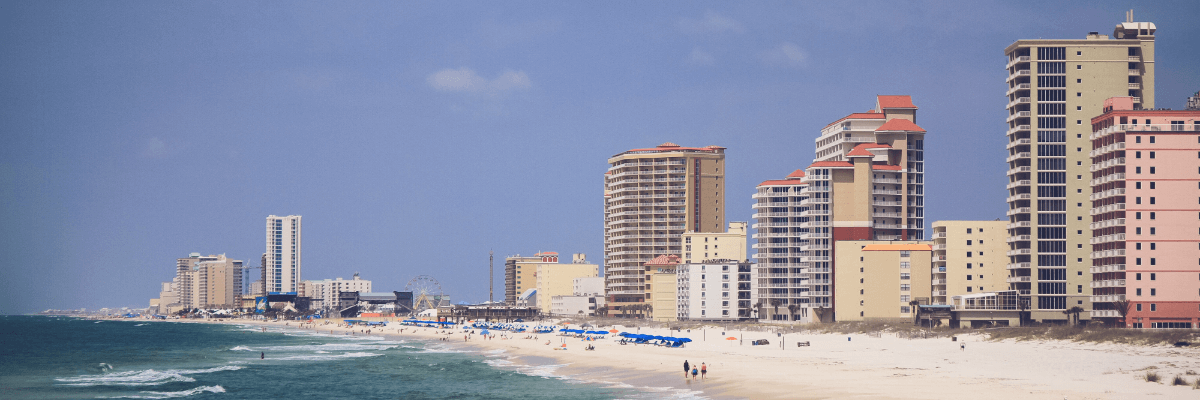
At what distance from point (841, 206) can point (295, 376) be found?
89.9 metres

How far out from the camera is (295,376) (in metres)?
102

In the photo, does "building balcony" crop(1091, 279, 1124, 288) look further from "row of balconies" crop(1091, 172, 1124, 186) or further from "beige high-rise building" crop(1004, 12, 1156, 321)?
"beige high-rise building" crop(1004, 12, 1156, 321)

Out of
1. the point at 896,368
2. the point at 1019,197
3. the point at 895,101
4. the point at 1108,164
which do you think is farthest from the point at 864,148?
the point at 896,368

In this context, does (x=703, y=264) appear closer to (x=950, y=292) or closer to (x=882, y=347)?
(x=950, y=292)

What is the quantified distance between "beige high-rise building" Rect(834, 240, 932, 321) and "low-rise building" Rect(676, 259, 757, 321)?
37.4 m

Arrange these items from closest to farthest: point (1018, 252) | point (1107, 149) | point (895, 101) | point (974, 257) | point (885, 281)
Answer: point (1107, 149), point (1018, 252), point (974, 257), point (885, 281), point (895, 101)

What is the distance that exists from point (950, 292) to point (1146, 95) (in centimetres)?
3336

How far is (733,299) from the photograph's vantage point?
188500 mm

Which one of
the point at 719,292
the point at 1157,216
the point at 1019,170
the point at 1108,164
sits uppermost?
the point at 1019,170

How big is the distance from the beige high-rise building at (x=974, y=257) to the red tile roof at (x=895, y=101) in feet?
123

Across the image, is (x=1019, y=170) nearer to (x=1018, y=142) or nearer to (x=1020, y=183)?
(x=1020, y=183)

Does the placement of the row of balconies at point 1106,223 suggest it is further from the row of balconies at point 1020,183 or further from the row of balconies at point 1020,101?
the row of balconies at point 1020,101

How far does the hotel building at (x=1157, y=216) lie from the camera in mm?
104688

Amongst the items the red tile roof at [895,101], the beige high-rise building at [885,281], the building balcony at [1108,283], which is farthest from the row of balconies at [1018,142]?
the red tile roof at [895,101]
